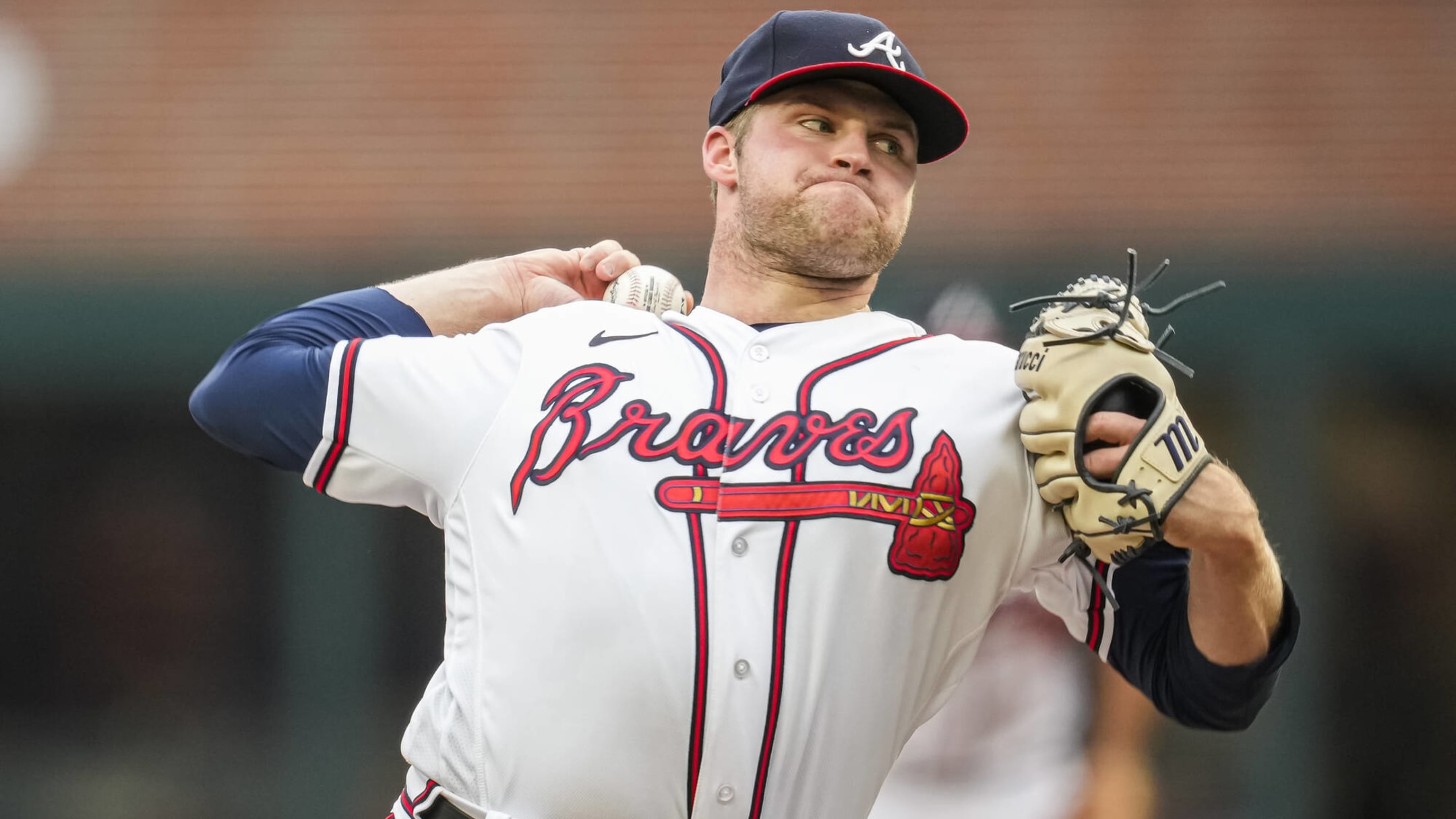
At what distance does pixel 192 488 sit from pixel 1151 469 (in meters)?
5.93

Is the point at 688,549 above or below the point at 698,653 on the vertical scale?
above

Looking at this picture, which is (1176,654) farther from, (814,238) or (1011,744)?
(1011,744)

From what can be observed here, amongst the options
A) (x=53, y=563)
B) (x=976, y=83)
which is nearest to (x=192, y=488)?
(x=53, y=563)

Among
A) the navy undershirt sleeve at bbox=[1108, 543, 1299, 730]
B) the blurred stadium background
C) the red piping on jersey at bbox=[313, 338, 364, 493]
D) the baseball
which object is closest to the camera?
the navy undershirt sleeve at bbox=[1108, 543, 1299, 730]

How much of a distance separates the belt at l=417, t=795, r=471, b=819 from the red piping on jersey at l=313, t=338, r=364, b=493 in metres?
0.49

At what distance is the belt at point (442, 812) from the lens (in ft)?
6.79

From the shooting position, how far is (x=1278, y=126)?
693 cm

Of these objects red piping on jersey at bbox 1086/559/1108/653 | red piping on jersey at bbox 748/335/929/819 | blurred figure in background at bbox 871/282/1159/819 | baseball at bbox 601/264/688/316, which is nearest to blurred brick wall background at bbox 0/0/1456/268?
blurred figure in background at bbox 871/282/1159/819

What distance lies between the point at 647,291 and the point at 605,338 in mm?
378

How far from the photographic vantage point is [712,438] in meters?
2.10

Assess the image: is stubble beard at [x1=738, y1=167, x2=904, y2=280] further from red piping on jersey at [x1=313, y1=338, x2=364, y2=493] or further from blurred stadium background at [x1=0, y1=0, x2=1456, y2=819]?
blurred stadium background at [x1=0, y1=0, x2=1456, y2=819]

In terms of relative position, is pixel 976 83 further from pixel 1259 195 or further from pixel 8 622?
pixel 8 622

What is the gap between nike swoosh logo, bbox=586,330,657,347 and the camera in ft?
7.29

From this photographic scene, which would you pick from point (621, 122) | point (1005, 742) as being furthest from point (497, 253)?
point (1005, 742)
